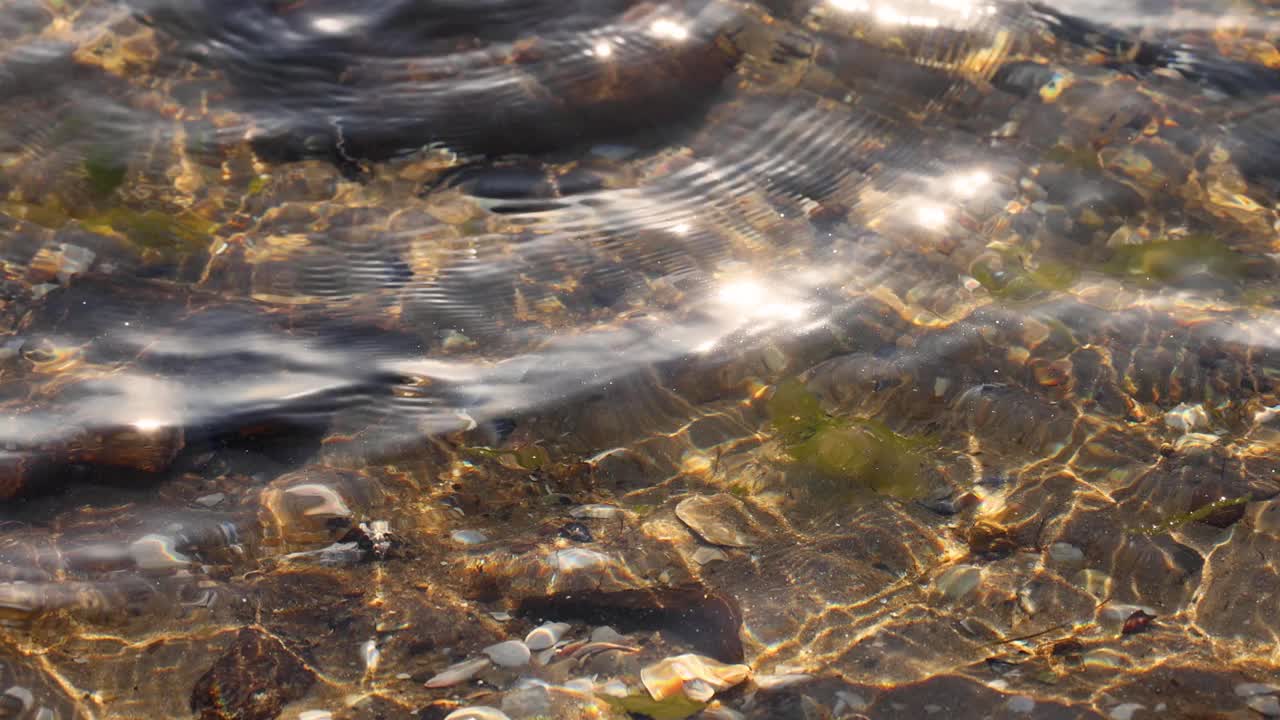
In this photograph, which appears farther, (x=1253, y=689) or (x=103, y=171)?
(x=103, y=171)

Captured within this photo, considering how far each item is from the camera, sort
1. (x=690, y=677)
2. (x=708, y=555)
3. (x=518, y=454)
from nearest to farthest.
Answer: (x=690, y=677)
(x=708, y=555)
(x=518, y=454)

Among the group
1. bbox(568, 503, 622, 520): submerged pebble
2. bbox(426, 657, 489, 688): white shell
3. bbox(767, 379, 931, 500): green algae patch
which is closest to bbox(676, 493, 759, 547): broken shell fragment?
bbox(568, 503, 622, 520): submerged pebble

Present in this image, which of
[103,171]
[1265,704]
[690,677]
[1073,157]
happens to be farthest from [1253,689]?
[103,171]

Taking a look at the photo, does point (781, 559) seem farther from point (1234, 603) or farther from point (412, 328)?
point (412, 328)

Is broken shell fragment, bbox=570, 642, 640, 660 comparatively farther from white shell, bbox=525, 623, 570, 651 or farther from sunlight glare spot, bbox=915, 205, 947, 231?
sunlight glare spot, bbox=915, 205, 947, 231

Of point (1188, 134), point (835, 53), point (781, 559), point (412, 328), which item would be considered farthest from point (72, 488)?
point (1188, 134)

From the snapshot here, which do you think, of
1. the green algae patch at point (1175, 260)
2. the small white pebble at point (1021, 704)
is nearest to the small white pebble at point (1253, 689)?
the small white pebble at point (1021, 704)

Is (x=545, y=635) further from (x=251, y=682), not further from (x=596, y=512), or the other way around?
(x=251, y=682)
